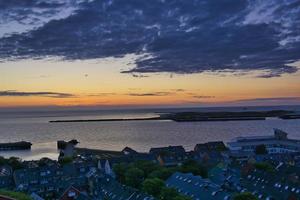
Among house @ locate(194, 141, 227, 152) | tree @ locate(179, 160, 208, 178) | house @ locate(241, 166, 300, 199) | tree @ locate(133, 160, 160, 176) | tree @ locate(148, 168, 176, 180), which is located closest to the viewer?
house @ locate(241, 166, 300, 199)

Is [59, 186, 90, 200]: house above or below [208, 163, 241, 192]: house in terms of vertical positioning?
below

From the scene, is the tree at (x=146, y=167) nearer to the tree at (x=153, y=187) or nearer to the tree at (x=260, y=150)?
the tree at (x=153, y=187)

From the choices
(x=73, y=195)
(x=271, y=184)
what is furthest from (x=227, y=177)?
(x=73, y=195)

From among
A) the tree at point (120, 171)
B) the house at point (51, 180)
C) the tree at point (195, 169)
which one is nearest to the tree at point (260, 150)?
the tree at point (195, 169)

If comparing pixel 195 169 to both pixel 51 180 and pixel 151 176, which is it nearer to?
pixel 151 176

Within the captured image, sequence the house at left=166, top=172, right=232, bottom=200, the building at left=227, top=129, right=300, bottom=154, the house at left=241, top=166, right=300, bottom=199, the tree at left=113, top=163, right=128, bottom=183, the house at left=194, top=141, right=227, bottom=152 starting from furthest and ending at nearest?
the building at left=227, top=129, right=300, bottom=154 → the house at left=194, top=141, right=227, bottom=152 → the tree at left=113, top=163, right=128, bottom=183 → the house at left=166, top=172, right=232, bottom=200 → the house at left=241, top=166, right=300, bottom=199

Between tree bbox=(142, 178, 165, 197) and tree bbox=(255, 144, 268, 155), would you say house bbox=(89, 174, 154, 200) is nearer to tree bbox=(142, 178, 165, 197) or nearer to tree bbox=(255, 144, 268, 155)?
tree bbox=(142, 178, 165, 197)

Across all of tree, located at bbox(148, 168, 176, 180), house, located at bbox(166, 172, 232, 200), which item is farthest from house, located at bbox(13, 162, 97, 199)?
house, located at bbox(166, 172, 232, 200)

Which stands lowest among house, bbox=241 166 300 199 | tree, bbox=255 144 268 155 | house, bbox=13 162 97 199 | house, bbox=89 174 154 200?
tree, bbox=255 144 268 155
